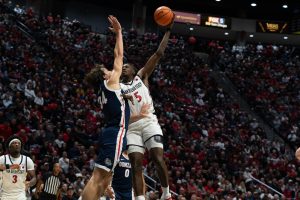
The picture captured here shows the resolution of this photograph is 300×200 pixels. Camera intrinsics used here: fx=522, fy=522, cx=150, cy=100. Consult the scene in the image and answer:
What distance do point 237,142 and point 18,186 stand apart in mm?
16129

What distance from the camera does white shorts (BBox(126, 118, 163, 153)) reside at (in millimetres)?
7180

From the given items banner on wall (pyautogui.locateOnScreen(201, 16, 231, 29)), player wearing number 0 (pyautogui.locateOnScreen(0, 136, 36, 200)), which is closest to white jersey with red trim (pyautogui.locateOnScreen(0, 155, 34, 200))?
player wearing number 0 (pyautogui.locateOnScreen(0, 136, 36, 200))

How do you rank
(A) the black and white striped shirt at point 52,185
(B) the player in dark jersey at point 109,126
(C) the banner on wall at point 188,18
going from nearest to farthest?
(B) the player in dark jersey at point 109,126, (A) the black and white striped shirt at point 52,185, (C) the banner on wall at point 188,18

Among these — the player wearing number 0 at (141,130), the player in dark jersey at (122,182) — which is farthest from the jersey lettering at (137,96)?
the player in dark jersey at (122,182)

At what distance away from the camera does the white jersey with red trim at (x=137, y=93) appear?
23.6 feet

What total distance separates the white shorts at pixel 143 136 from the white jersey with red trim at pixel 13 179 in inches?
107

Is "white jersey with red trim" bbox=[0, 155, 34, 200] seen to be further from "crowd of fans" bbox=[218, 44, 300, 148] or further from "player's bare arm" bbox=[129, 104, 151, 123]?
"crowd of fans" bbox=[218, 44, 300, 148]

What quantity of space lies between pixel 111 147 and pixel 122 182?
2.48 feet

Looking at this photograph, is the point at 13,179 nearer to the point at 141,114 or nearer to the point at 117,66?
the point at 141,114

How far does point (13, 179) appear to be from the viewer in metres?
8.96

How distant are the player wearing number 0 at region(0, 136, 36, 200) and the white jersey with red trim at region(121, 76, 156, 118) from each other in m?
2.77

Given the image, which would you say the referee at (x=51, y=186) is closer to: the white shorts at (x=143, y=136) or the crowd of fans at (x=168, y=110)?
the crowd of fans at (x=168, y=110)

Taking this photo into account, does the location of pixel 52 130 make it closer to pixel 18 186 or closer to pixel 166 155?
pixel 166 155

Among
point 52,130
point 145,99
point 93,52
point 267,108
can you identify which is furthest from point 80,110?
point 267,108
